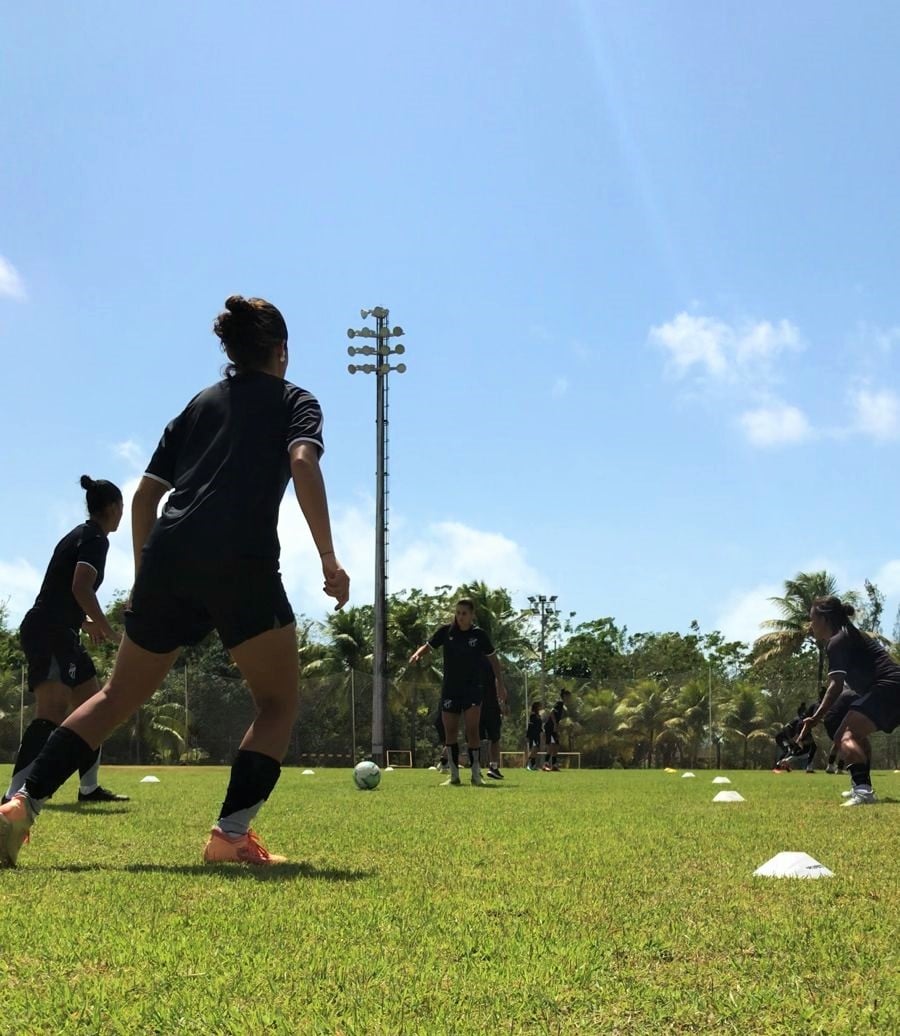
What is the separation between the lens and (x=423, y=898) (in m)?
3.35

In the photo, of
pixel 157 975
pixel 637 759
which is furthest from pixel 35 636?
pixel 637 759

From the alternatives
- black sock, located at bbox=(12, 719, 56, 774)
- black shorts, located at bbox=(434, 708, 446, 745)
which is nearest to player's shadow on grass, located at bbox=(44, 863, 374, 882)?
black sock, located at bbox=(12, 719, 56, 774)

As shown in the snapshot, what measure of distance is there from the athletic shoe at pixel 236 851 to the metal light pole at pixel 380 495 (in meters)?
26.6

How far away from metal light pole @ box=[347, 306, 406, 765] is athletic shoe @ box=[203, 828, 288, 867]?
87.2 ft

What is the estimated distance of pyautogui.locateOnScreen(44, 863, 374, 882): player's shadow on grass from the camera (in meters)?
3.79

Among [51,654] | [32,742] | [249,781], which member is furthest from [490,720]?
[249,781]

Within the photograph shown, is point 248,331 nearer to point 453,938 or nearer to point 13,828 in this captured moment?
point 13,828

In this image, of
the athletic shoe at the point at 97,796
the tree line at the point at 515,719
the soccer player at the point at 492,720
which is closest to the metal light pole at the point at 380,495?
the tree line at the point at 515,719

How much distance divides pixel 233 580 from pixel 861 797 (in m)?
6.61

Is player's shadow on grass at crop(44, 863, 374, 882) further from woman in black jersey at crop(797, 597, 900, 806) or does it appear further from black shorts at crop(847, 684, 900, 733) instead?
black shorts at crop(847, 684, 900, 733)

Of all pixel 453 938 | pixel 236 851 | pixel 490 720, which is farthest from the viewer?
pixel 490 720

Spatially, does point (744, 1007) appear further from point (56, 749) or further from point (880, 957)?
point (56, 749)

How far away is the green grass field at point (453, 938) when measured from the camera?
80.1 inches

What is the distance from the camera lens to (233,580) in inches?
162
